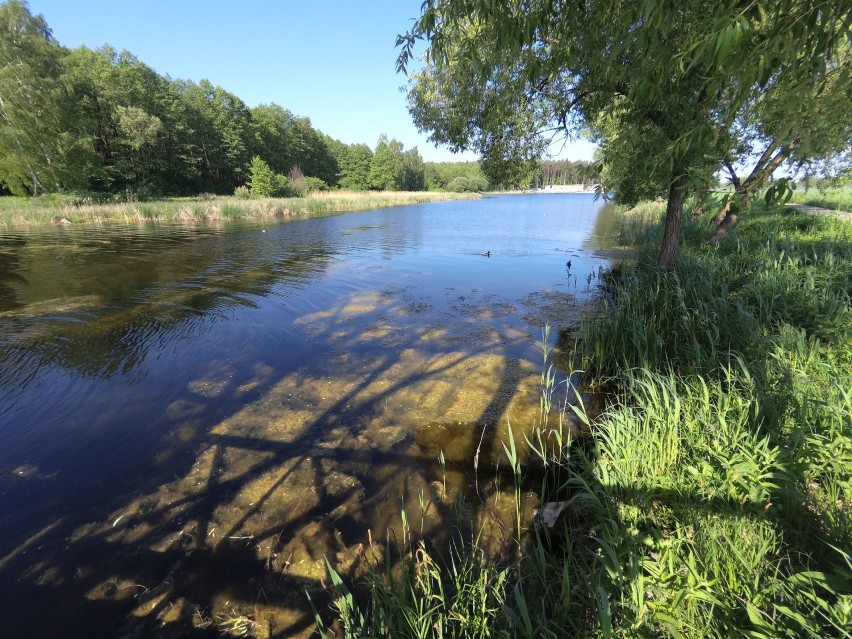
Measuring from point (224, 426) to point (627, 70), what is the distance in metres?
5.83

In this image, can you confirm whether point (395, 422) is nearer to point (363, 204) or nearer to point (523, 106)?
point (523, 106)

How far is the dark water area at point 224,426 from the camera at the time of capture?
2625 millimetres

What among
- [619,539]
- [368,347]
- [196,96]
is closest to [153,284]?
[368,347]

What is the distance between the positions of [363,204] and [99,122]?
29980 millimetres

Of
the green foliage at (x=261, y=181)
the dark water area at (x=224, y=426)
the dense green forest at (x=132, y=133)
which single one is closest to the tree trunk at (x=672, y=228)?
the dark water area at (x=224, y=426)

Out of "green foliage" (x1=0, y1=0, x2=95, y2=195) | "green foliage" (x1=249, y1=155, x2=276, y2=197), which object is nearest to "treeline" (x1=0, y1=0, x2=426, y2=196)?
Result: "green foliage" (x1=0, y1=0, x2=95, y2=195)

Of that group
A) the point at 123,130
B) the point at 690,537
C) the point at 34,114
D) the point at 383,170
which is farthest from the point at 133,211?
the point at 383,170

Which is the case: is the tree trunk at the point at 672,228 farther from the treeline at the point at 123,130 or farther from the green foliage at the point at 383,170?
the green foliage at the point at 383,170

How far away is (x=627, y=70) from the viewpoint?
12.2 feet

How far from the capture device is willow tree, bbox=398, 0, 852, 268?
1850 mm

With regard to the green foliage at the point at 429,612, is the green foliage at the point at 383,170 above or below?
above

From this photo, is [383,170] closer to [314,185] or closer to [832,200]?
[314,185]

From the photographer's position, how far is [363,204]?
1658 inches

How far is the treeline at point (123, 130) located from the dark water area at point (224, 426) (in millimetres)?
29643
